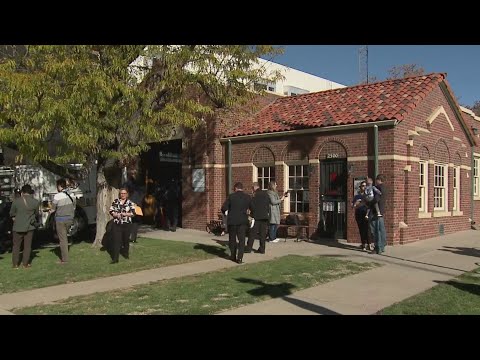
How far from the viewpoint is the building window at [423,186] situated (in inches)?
586

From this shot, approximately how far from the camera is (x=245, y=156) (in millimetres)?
16922

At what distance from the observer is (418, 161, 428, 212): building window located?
1489 cm

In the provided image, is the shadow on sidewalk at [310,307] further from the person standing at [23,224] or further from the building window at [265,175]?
the building window at [265,175]

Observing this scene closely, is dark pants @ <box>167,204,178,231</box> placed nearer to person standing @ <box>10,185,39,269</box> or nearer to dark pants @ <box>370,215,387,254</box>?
person standing @ <box>10,185,39,269</box>

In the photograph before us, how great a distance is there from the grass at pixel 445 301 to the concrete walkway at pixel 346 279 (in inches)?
8.2

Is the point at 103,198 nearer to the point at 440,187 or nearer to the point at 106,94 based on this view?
the point at 106,94

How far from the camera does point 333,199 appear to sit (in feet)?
48.0

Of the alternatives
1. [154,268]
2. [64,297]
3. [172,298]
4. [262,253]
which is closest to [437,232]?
[262,253]

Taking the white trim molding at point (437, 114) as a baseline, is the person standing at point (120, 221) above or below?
below

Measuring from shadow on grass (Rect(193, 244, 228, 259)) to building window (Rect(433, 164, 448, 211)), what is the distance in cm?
739

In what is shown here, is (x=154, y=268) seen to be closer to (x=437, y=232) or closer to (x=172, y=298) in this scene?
(x=172, y=298)

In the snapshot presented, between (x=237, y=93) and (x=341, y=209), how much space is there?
467cm

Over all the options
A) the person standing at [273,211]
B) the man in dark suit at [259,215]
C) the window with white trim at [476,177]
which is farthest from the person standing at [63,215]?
the window with white trim at [476,177]

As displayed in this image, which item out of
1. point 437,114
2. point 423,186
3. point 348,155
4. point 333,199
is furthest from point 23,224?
point 437,114
